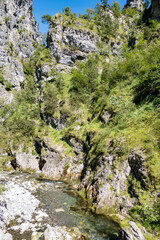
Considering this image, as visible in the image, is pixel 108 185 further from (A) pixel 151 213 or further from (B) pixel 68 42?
(B) pixel 68 42

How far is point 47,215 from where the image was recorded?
9773mm

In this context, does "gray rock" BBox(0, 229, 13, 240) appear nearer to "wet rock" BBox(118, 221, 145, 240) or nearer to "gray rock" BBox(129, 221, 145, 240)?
"wet rock" BBox(118, 221, 145, 240)

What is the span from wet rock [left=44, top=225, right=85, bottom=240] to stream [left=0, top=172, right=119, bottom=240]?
473 millimetres

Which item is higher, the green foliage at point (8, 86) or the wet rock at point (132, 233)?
the green foliage at point (8, 86)

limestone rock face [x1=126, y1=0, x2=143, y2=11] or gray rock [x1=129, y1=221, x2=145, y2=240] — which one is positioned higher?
limestone rock face [x1=126, y1=0, x2=143, y2=11]

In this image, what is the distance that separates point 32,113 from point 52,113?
5648 mm

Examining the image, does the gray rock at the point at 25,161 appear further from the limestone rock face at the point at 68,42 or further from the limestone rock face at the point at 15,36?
the limestone rock face at the point at 68,42

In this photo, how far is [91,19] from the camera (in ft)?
168

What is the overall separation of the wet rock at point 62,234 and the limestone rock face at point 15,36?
149ft

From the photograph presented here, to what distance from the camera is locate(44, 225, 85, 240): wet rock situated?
7.09 m

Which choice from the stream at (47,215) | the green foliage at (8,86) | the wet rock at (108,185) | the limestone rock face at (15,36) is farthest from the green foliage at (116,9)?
the stream at (47,215)

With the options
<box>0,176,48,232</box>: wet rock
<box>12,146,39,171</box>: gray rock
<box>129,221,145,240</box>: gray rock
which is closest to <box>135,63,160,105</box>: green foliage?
<box>129,221,145,240</box>: gray rock

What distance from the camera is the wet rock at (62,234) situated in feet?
23.3

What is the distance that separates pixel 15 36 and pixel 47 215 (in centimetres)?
6374
